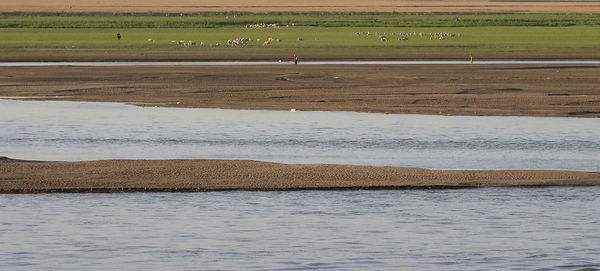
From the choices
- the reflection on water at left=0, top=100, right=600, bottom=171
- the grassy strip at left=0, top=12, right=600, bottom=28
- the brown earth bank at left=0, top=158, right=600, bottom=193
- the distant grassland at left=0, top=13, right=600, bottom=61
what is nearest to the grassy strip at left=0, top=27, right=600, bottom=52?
the distant grassland at left=0, top=13, right=600, bottom=61

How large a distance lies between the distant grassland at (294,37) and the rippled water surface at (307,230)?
44588 millimetres

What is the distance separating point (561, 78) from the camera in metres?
54.0

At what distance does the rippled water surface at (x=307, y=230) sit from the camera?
2061 centimetres

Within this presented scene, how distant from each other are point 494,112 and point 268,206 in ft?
60.7

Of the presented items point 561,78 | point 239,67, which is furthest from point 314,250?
point 239,67

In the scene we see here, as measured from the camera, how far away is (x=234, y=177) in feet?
92.0

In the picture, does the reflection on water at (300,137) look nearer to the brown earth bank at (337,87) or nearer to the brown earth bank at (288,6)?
the brown earth bank at (337,87)

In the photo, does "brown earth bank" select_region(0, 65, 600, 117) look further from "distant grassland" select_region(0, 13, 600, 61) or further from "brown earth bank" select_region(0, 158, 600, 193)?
"brown earth bank" select_region(0, 158, 600, 193)

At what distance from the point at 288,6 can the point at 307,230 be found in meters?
137

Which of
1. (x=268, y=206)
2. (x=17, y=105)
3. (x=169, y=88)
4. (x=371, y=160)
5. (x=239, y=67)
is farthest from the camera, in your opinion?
(x=239, y=67)

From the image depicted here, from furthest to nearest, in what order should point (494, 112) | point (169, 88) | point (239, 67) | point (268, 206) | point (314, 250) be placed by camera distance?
point (239, 67), point (169, 88), point (494, 112), point (268, 206), point (314, 250)

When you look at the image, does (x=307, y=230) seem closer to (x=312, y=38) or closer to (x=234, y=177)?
(x=234, y=177)

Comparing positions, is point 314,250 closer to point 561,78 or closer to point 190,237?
point 190,237

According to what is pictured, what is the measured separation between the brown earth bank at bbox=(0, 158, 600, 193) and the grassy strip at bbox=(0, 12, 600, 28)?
76.6 metres
